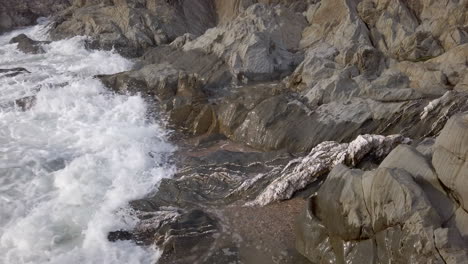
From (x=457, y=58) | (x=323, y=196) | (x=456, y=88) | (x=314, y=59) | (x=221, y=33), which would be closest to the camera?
(x=323, y=196)

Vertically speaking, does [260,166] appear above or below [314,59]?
below

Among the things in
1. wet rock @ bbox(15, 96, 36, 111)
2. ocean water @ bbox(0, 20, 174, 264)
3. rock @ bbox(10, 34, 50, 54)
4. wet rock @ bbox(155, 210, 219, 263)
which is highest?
rock @ bbox(10, 34, 50, 54)

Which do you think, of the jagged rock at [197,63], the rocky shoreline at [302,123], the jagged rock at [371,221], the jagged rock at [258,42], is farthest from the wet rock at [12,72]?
the jagged rock at [371,221]

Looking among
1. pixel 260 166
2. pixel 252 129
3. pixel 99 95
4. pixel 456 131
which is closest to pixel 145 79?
pixel 99 95

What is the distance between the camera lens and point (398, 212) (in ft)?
30.9

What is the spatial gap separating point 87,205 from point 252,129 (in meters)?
6.52

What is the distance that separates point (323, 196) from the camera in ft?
36.6

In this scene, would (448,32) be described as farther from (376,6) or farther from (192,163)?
(192,163)

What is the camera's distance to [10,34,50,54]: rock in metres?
27.1

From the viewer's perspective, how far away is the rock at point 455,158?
30.0ft

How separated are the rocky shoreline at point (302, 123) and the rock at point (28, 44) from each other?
0.37 feet

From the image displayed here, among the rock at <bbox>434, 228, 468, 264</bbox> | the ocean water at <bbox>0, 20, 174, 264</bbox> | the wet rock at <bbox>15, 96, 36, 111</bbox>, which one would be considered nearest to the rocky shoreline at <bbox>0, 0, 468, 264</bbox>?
the rock at <bbox>434, 228, 468, 264</bbox>

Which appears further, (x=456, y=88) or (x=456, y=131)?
(x=456, y=88)

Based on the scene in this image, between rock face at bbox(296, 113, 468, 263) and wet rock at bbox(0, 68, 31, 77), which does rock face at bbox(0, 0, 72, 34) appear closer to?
wet rock at bbox(0, 68, 31, 77)
